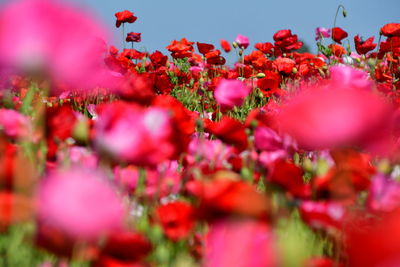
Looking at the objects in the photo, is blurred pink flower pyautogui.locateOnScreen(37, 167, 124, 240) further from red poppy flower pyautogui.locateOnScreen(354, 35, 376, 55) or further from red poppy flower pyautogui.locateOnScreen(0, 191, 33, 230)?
red poppy flower pyautogui.locateOnScreen(354, 35, 376, 55)

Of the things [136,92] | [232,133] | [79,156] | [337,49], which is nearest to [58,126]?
[79,156]

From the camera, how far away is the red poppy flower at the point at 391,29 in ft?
11.4

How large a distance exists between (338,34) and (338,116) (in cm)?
335

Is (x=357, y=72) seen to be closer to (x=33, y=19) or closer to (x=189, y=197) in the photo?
(x=189, y=197)

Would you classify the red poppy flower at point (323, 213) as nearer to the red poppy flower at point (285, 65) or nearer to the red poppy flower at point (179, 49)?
the red poppy flower at point (285, 65)

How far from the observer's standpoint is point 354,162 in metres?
0.79

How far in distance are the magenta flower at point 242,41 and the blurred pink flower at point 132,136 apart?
350 cm

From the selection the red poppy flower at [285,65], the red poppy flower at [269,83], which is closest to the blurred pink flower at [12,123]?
the red poppy flower at [269,83]

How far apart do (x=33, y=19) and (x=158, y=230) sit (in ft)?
1.01

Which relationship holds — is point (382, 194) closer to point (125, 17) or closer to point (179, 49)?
point (179, 49)

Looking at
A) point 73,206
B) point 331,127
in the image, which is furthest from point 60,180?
point 331,127

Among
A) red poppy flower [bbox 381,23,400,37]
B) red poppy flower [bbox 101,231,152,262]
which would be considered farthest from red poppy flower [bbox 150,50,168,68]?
red poppy flower [bbox 101,231,152,262]

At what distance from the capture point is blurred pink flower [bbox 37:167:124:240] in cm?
49

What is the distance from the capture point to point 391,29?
3494mm
